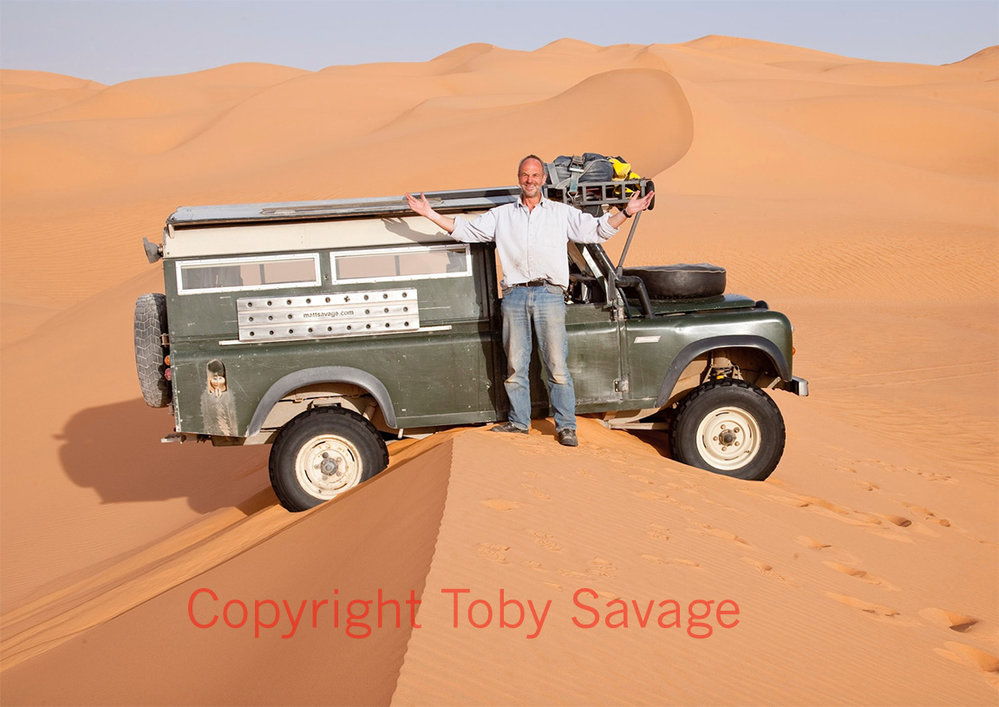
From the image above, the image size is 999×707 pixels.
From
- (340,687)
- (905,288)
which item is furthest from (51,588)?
(905,288)

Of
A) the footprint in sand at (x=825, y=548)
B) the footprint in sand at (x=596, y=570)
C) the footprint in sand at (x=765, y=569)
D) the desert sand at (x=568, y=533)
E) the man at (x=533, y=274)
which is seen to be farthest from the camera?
the man at (x=533, y=274)

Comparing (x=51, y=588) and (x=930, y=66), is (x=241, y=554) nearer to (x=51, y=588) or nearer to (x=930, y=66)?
(x=51, y=588)

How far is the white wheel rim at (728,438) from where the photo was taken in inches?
296

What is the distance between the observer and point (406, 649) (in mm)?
4074

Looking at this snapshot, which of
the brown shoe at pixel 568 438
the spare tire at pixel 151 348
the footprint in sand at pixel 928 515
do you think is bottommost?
the footprint in sand at pixel 928 515

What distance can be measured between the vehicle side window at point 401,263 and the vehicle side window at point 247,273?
0.21 metres

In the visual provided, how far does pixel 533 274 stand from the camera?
7.02 metres

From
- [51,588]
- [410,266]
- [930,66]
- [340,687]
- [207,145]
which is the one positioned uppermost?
[930,66]

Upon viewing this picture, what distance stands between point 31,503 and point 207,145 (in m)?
34.9

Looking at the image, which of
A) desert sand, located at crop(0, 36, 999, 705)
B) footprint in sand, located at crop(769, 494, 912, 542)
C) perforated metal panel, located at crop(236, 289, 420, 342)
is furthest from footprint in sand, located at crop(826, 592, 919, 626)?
perforated metal panel, located at crop(236, 289, 420, 342)

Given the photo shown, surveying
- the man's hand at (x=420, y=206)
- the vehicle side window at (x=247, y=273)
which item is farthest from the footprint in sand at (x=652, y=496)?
the vehicle side window at (x=247, y=273)

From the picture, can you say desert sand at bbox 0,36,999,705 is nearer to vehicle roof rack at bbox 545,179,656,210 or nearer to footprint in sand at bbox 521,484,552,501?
footprint in sand at bbox 521,484,552,501

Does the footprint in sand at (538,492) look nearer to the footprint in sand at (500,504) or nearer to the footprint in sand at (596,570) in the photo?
the footprint in sand at (500,504)

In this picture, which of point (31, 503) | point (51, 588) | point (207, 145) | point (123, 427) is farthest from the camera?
point (207, 145)
